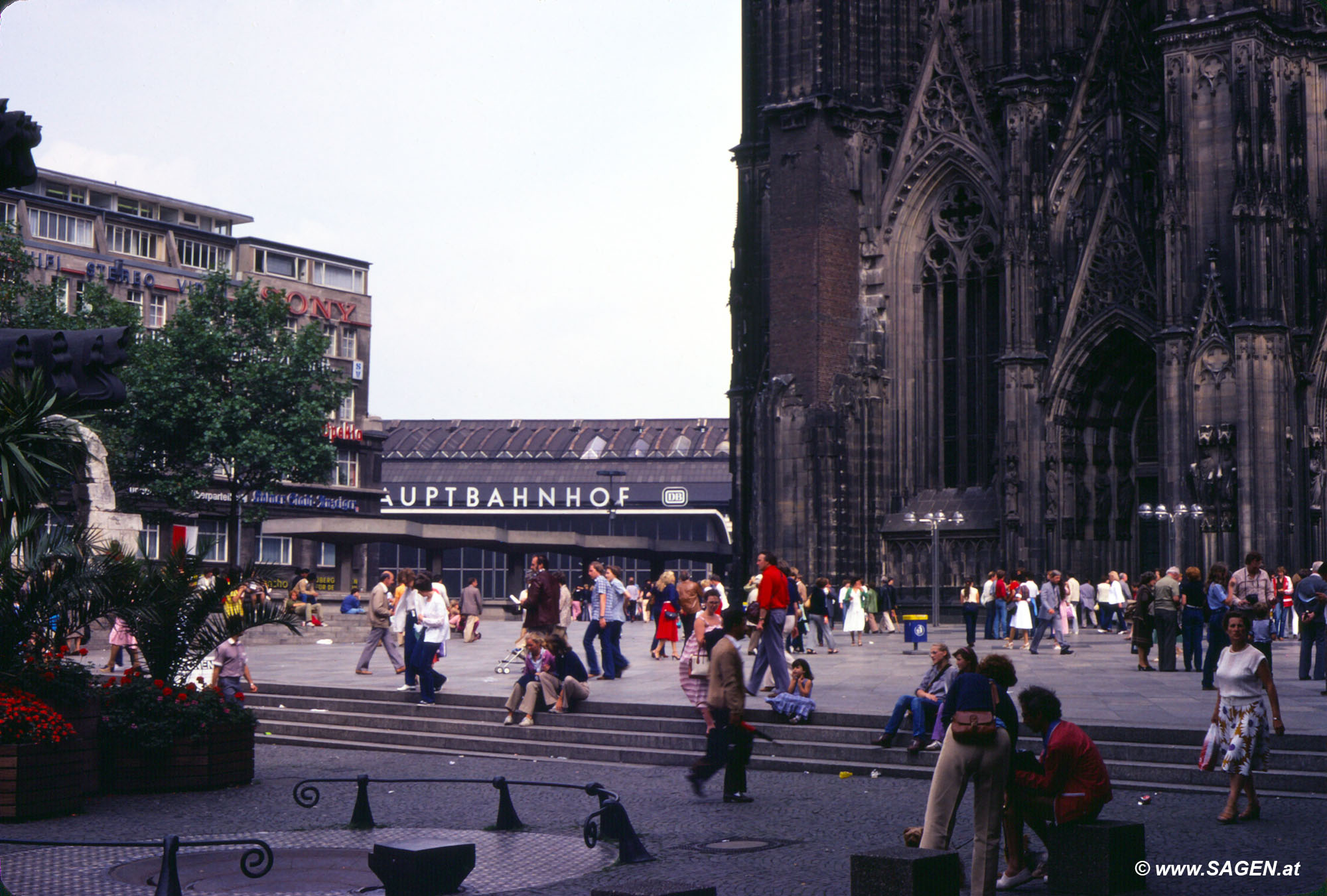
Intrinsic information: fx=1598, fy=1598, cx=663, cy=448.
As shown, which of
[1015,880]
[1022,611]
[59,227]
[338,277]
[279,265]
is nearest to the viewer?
[1015,880]

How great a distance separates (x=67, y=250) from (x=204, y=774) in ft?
224

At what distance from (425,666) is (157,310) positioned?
215ft

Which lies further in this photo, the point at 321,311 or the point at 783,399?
the point at 321,311

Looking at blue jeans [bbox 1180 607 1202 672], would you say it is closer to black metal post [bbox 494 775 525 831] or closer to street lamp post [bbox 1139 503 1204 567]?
street lamp post [bbox 1139 503 1204 567]

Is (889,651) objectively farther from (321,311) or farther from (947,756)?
(321,311)

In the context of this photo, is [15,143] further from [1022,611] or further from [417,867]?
[1022,611]

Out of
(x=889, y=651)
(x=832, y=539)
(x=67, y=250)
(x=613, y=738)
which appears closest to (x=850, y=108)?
(x=832, y=539)

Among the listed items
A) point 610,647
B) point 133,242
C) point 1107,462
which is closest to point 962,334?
point 1107,462

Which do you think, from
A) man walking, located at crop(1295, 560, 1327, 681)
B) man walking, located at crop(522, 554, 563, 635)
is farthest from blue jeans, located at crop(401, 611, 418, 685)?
man walking, located at crop(1295, 560, 1327, 681)

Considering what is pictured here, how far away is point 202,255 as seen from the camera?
283ft

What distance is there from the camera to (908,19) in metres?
47.0

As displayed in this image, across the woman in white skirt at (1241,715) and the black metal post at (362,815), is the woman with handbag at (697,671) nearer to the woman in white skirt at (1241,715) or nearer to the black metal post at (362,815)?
the black metal post at (362,815)

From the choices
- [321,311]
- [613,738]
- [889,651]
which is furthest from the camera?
[321,311]

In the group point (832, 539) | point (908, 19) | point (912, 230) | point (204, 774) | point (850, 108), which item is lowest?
point (204, 774)
